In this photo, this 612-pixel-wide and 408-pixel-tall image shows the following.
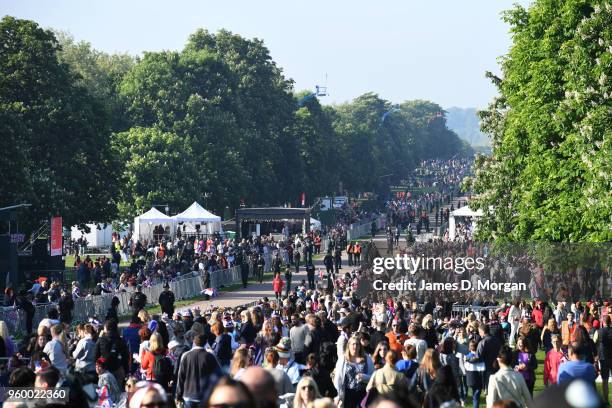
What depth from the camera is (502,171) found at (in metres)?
50.8

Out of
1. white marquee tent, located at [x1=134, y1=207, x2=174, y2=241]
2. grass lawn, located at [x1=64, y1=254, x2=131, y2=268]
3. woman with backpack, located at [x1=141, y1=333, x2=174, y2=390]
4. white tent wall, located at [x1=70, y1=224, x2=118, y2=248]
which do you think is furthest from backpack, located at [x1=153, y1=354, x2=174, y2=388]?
white tent wall, located at [x1=70, y1=224, x2=118, y2=248]

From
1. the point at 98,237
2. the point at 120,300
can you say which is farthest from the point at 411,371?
the point at 98,237

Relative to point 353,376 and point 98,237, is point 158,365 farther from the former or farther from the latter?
point 98,237

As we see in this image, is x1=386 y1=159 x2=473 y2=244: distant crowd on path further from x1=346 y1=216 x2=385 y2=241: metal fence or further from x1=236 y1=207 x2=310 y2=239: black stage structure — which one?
x1=236 y1=207 x2=310 y2=239: black stage structure

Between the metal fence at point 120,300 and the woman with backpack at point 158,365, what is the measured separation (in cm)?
1658

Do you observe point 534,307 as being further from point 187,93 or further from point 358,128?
point 358,128

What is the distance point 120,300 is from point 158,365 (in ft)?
79.2

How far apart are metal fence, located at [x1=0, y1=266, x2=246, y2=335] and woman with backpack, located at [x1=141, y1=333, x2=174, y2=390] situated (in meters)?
16.6

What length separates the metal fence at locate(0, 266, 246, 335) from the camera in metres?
34.3

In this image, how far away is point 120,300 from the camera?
4169 centimetres

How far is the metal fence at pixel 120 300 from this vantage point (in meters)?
34.3

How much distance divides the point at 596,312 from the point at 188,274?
75.5 feet

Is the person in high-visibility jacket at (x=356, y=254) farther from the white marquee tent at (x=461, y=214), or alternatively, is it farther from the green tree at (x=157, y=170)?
the green tree at (x=157, y=170)

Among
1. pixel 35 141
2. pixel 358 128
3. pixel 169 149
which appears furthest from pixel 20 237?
pixel 358 128
